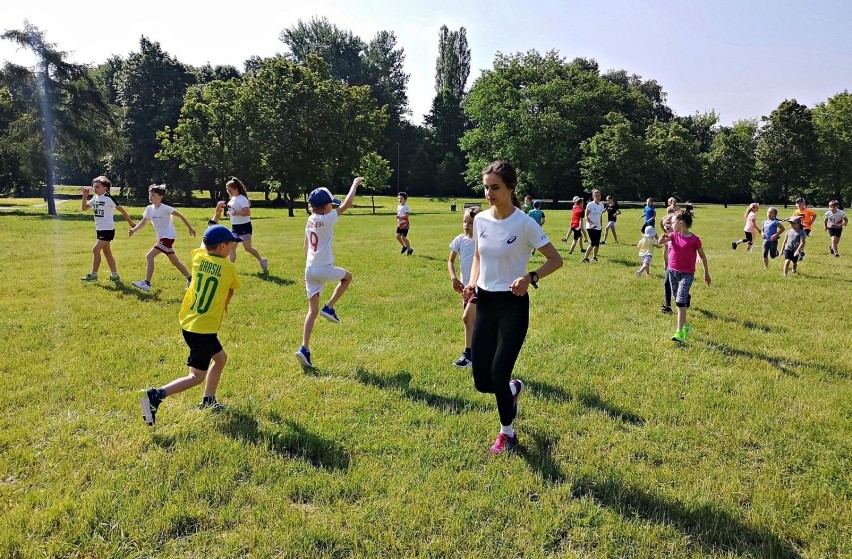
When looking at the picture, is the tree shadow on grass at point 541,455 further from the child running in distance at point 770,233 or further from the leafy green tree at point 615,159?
the leafy green tree at point 615,159

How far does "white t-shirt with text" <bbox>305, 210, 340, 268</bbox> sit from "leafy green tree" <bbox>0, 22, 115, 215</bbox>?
1325 inches

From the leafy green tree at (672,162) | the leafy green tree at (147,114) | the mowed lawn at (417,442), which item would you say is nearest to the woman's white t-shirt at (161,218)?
the mowed lawn at (417,442)

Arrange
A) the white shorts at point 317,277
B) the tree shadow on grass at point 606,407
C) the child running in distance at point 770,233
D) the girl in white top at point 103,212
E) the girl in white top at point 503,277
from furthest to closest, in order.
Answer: the child running in distance at point 770,233 → the girl in white top at point 103,212 → the white shorts at point 317,277 → the tree shadow on grass at point 606,407 → the girl in white top at point 503,277

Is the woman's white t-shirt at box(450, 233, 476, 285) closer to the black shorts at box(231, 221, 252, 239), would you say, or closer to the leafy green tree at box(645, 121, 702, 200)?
the black shorts at box(231, 221, 252, 239)

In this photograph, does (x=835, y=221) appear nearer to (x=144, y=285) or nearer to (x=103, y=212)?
(x=144, y=285)

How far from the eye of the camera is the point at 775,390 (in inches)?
225

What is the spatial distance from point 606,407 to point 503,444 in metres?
1.46

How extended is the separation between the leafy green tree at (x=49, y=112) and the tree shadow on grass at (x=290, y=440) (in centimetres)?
3499

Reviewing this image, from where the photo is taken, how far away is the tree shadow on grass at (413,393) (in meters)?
5.11

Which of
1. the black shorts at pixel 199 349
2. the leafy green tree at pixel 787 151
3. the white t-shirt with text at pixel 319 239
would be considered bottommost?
the black shorts at pixel 199 349

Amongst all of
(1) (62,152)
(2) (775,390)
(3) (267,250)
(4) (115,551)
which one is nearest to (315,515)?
(4) (115,551)

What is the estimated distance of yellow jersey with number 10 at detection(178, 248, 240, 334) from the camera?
469cm

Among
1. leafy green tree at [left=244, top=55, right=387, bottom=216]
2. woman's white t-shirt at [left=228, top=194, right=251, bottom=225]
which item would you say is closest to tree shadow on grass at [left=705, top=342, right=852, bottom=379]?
woman's white t-shirt at [left=228, top=194, right=251, bottom=225]

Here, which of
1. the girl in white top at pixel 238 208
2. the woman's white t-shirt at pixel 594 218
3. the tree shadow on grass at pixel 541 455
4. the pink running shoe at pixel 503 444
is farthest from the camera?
the woman's white t-shirt at pixel 594 218
